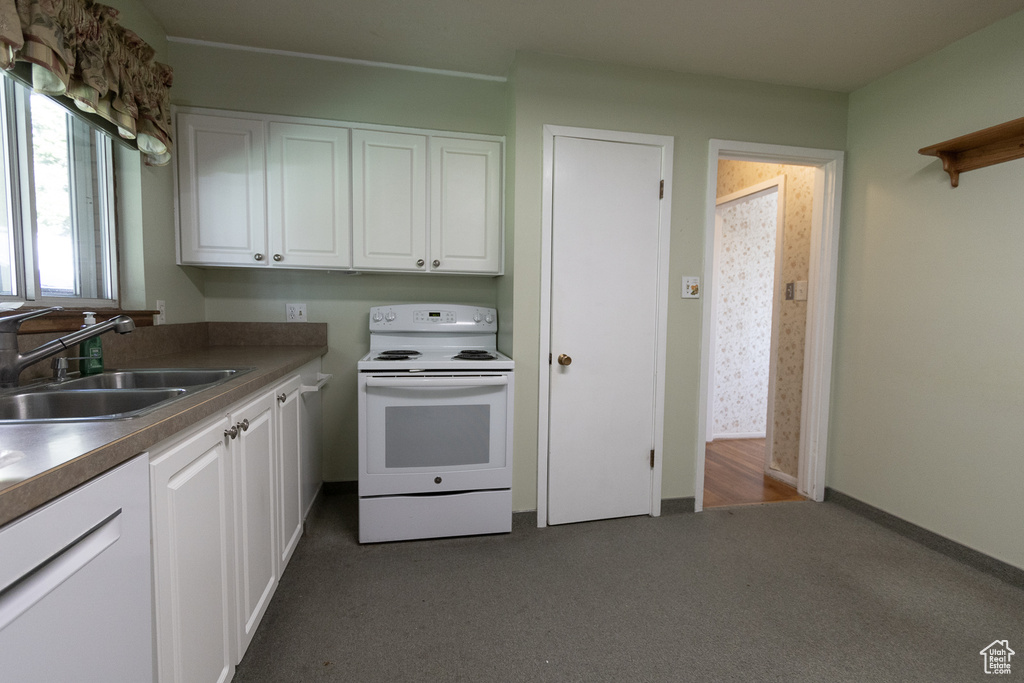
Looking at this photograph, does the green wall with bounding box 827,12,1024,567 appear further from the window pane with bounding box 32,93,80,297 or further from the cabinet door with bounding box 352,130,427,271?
the window pane with bounding box 32,93,80,297

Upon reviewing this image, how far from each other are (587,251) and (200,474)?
5.97ft

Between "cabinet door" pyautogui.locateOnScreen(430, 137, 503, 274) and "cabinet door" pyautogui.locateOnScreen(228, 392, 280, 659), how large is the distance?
119 cm

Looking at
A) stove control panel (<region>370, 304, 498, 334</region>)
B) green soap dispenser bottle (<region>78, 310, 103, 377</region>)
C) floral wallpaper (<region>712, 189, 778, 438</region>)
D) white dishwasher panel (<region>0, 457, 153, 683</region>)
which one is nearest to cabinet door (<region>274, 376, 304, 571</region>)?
green soap dispenser bottle (<region>78, 310, 103, 377</region>)

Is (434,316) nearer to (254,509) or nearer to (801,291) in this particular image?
(254,509)

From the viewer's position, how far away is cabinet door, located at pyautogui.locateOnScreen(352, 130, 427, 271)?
2299mm

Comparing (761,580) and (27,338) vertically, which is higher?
(27,338)

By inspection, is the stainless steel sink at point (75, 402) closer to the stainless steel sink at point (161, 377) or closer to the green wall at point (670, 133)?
the stainless steel sink at point (161, 377)

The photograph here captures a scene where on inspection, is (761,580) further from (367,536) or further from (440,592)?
(367,536)

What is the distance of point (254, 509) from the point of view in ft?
4.59

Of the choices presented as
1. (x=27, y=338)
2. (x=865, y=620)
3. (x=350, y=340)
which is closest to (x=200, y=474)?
(x=27, y=338)

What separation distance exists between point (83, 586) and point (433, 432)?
1463 millimetres

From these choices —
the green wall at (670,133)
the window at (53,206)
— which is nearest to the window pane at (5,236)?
the window at (53,206)

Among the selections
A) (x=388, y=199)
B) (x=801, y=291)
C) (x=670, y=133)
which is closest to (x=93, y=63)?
(x=388, y=199)

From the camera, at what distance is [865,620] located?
164 cm
